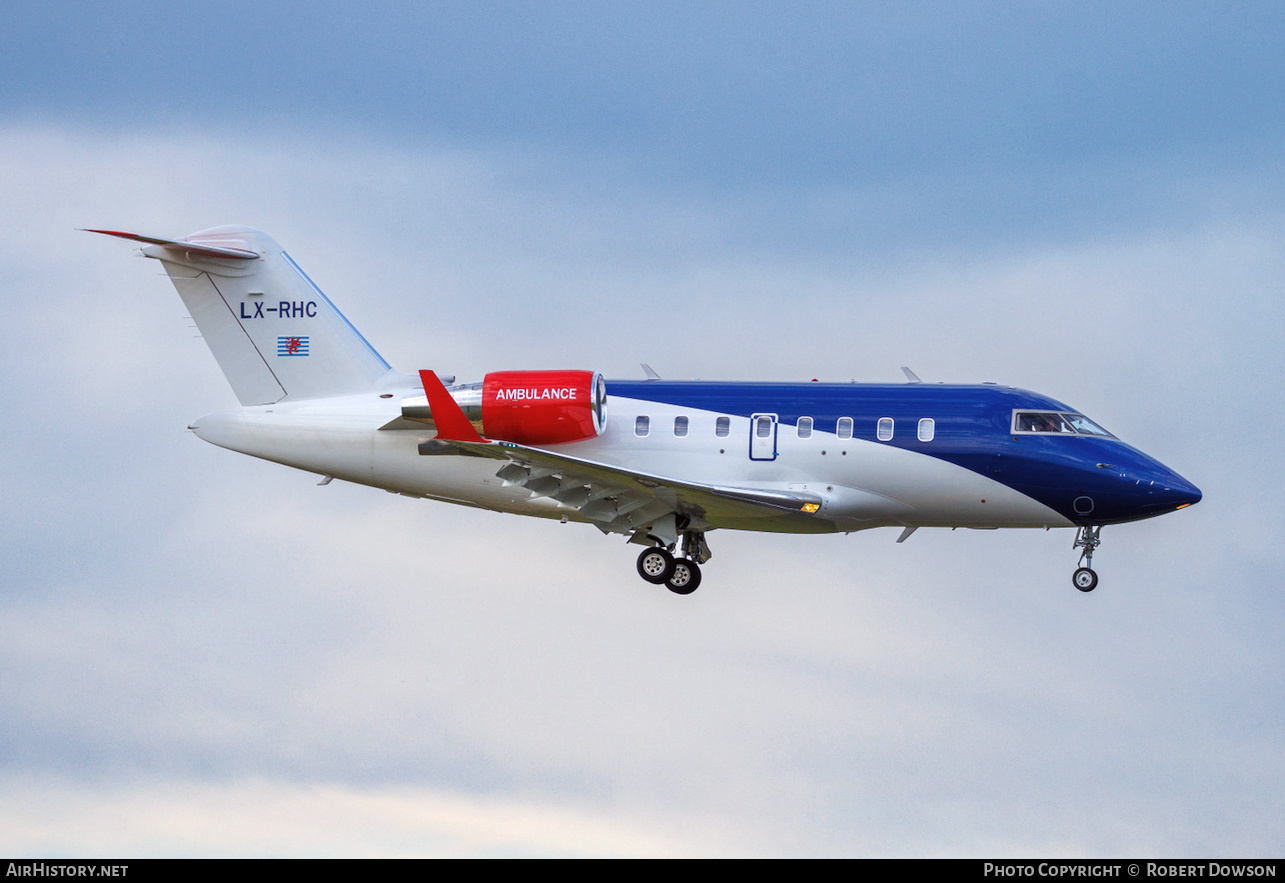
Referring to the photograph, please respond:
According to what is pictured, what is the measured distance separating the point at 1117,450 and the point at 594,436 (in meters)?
10.5

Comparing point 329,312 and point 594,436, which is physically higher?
point 329,312

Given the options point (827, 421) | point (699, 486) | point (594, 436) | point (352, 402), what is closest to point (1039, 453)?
point (827, 421)

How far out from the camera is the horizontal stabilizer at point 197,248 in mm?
33656

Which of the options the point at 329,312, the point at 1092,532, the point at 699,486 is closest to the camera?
the point at 699,486

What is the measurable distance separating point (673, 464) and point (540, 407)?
294cm

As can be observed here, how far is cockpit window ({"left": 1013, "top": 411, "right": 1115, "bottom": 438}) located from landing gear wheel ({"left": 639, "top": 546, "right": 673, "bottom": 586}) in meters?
7.52

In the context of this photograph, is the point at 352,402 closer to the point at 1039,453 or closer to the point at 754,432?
the point at 754,432

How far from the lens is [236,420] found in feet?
110

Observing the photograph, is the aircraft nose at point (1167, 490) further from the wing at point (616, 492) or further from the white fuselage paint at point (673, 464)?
the wing at point (616, 492)

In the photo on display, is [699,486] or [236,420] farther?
[236,420]

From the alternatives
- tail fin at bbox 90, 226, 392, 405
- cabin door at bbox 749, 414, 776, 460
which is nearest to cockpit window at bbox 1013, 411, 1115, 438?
cabin door at bbox 749, 414, 776, 460

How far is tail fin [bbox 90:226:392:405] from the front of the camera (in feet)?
112

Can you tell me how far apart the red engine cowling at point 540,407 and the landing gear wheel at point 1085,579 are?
10.3m

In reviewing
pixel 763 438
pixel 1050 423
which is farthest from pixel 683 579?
pixel 1050 423
